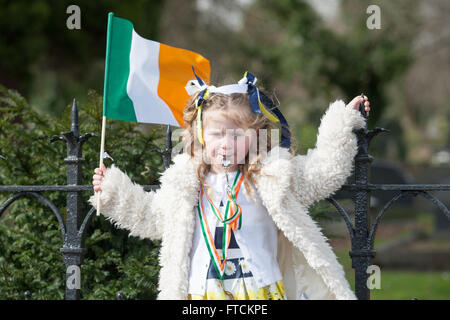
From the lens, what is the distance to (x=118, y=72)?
7.82 ft

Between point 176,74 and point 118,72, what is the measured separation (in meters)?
0.27

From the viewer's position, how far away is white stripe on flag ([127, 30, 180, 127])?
2391mm

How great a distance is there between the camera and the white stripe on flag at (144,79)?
7.84 feet

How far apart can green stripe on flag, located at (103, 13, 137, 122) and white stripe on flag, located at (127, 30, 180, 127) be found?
2 cm

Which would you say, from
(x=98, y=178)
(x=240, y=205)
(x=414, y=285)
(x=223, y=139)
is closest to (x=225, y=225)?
(x=240, y=205)

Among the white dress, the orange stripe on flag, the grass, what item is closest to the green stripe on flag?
the orange stripe on flag

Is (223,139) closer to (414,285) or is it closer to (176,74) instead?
(176,74)

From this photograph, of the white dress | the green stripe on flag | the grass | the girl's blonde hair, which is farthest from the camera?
the grass

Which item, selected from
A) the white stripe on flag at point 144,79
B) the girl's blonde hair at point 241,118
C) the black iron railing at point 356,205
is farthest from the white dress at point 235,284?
the white stripe on flag at point 144,79

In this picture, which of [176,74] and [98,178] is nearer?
[98,178]

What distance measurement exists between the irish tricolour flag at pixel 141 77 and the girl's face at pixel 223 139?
29 cm

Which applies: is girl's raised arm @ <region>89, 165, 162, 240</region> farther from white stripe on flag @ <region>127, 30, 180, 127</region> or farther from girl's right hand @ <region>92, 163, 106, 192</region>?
white stripe on flag @ <region>127, 30, 180, 127</region>

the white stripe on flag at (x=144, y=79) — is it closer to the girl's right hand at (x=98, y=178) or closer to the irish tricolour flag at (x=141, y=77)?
the irish tricolour flag at (x=141, y=77)

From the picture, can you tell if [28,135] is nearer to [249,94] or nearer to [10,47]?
[249,94]
